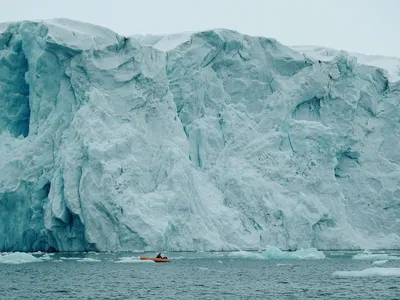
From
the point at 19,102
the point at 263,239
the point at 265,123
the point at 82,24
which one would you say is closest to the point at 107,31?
the point at 82,24

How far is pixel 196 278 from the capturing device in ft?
74.1

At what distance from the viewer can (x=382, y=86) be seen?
41531mm

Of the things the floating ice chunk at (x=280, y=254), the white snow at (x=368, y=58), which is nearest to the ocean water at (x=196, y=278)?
the floating ice chunk at (x=280, y=254)

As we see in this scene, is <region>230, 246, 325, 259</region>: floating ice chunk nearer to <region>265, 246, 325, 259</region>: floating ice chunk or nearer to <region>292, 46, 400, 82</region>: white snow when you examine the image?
<region>265, 246, 325, 259</region>: floating ice chunk

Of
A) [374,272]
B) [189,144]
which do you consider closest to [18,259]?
[189,144]

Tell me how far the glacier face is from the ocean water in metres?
2.72

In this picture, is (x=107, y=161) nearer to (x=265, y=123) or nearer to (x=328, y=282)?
(x=265, y=123)

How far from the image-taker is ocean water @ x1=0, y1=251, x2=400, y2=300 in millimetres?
18219

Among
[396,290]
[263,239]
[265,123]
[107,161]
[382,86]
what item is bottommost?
[396,290]

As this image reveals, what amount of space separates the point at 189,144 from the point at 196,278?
1629cm

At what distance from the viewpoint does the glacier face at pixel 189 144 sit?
33.0 m

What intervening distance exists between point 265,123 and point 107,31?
9987mm

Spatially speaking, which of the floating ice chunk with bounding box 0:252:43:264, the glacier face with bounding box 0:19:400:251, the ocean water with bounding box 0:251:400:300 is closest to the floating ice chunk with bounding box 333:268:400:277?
the ocean water with bounding box 0:251:400:300

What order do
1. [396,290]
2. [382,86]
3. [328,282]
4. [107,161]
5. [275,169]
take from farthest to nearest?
[382,86] → [275,169] → [107,161] → [328,282] → [396,290]
